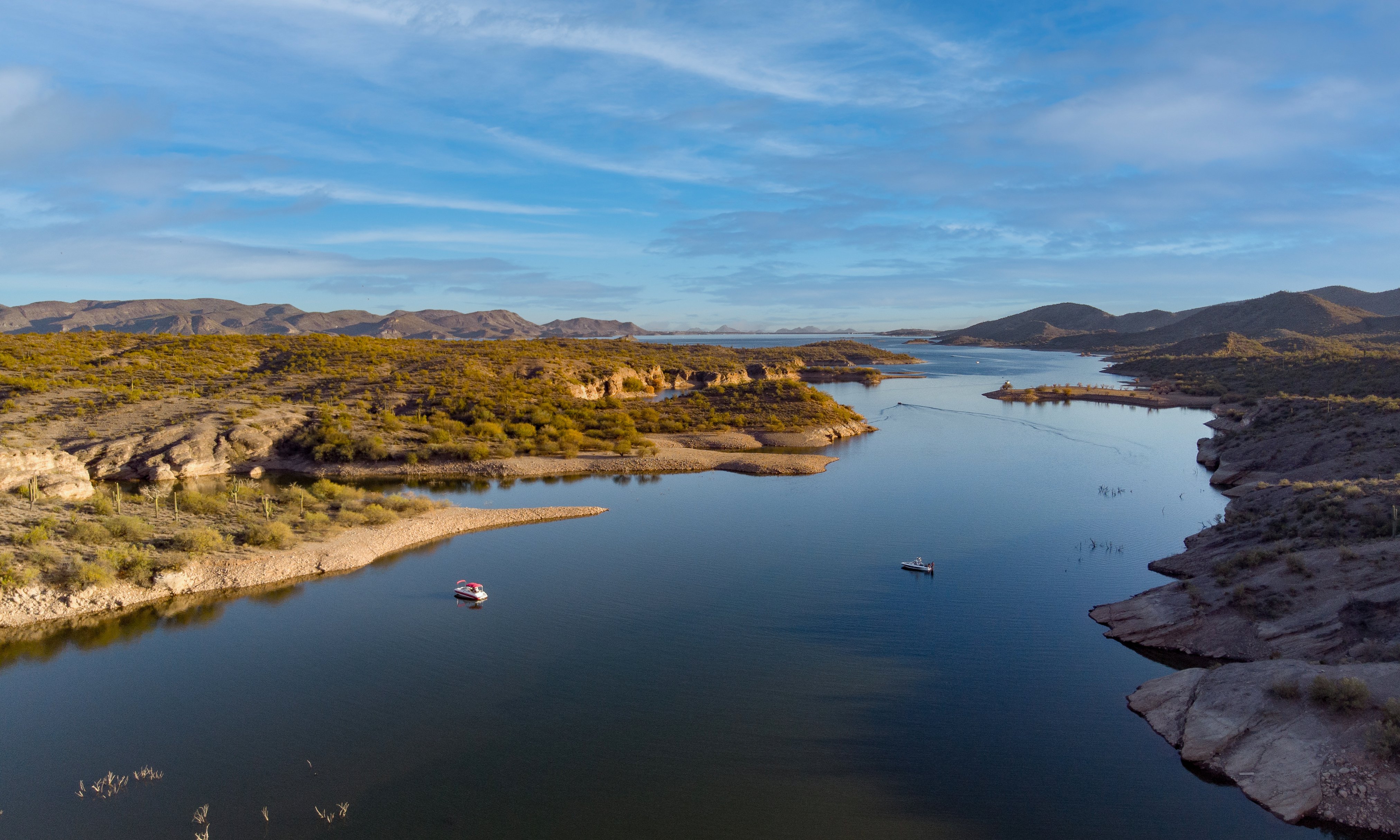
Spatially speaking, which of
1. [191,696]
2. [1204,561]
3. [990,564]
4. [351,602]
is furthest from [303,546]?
[1204,561]

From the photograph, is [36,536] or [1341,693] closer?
[1341,693]

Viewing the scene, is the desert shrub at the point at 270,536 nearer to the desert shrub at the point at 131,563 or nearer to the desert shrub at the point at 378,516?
the desert shrub at the point at 131,563

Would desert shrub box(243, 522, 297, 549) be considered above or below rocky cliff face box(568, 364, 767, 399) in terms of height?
below

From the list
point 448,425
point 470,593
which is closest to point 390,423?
point 448,425

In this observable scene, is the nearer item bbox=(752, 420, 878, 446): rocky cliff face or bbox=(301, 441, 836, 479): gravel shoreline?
bbox=(301, 441, 836, 479): gravel shoreline

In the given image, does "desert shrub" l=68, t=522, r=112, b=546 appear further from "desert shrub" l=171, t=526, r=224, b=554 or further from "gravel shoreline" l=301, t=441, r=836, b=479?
"gravel shoreline" l=301, t=441, r=836, b=479

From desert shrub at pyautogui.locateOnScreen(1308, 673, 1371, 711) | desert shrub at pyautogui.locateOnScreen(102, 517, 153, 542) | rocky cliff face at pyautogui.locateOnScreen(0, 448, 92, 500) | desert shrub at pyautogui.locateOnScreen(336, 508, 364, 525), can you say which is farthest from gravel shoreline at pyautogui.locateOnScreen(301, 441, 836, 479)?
desert shrub at pyautogui.locateOnScreen(1308, 673, 1371, 711)

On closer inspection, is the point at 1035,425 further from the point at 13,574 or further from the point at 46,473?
the point at 46,473

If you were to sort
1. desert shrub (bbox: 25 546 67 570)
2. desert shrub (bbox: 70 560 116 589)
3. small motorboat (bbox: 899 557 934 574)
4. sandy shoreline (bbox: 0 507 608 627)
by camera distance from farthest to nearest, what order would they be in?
small motorboat (bbox: 899 557 934 574), desert shrub (bbox: 25 546 67 570), desert shrub (bbox: 70 560 116 589), sandy shoreline (bbox: 0 507 608 627)
